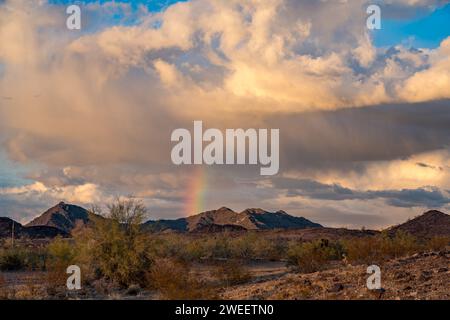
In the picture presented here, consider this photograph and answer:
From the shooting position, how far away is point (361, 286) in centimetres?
2539

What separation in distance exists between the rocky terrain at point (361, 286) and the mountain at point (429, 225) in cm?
9799

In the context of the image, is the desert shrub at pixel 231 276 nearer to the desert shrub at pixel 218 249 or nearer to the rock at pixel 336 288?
the rock at pixel 336 288

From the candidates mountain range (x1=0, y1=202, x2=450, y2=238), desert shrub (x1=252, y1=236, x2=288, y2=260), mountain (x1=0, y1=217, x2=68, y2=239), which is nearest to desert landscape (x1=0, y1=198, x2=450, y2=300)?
desert shrub (x1=252, y1=236, x2=288, y2=260)

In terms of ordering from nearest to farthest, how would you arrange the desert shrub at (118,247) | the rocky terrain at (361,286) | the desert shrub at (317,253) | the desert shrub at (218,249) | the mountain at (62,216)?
the rocky terrain at (361,286) → the desert shrub at (118,247) → the desert shrub at (317,253) → the desert shrub at (218,249) → the mountain at (62,216)

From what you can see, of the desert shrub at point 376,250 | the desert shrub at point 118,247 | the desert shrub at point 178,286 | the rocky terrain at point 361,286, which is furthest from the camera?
the desert shrub at point 376,250

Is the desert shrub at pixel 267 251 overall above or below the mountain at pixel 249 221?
below

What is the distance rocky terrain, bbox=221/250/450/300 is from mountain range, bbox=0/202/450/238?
96.2 metres

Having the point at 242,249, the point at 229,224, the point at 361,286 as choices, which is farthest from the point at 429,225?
the point at 361,286

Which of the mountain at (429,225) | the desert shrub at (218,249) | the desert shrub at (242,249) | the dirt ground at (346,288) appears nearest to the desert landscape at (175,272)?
the dirt ground at (346,288)

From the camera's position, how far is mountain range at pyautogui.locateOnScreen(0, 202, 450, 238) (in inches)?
5197

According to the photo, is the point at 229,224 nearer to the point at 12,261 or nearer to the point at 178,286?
the point at 12,261

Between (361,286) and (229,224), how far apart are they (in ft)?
462

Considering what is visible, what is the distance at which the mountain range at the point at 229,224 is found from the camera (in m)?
132
